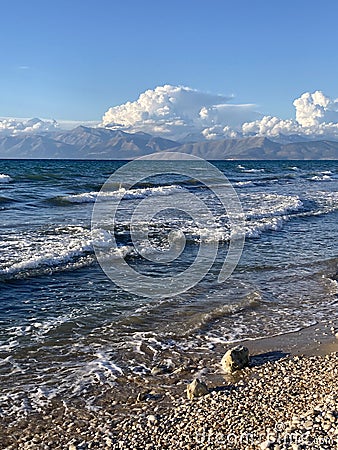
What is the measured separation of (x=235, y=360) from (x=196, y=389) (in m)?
1.18

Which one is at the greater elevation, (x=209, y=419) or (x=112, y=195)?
(x=112, y=195)

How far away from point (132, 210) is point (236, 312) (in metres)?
17.0

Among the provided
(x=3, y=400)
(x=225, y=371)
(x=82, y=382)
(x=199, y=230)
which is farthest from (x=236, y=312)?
(x=199, y=230)

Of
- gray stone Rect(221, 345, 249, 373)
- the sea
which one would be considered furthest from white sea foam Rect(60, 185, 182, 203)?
gray stone Rect(221, 345, 249, 373)

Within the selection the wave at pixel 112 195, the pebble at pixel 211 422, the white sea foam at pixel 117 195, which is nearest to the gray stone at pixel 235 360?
the pebble at pixel 211 422

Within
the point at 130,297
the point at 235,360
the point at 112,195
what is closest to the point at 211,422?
the point at 235,360

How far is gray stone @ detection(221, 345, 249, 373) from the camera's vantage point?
7.84 metres

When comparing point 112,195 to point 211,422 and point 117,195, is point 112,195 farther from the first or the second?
point 211,422

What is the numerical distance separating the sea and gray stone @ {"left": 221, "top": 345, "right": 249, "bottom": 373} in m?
0.86

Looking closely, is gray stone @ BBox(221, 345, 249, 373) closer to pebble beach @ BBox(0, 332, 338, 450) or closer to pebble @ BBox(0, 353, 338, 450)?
A: pebble beach @ BBox(0, 332, 338, 450)

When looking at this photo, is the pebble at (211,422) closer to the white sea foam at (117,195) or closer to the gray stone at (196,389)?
the gray stone at (196,389)

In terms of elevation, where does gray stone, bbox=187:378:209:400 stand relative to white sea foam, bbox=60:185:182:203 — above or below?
below

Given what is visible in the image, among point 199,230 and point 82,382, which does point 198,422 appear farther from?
point 199,230

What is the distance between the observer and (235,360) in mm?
7902
